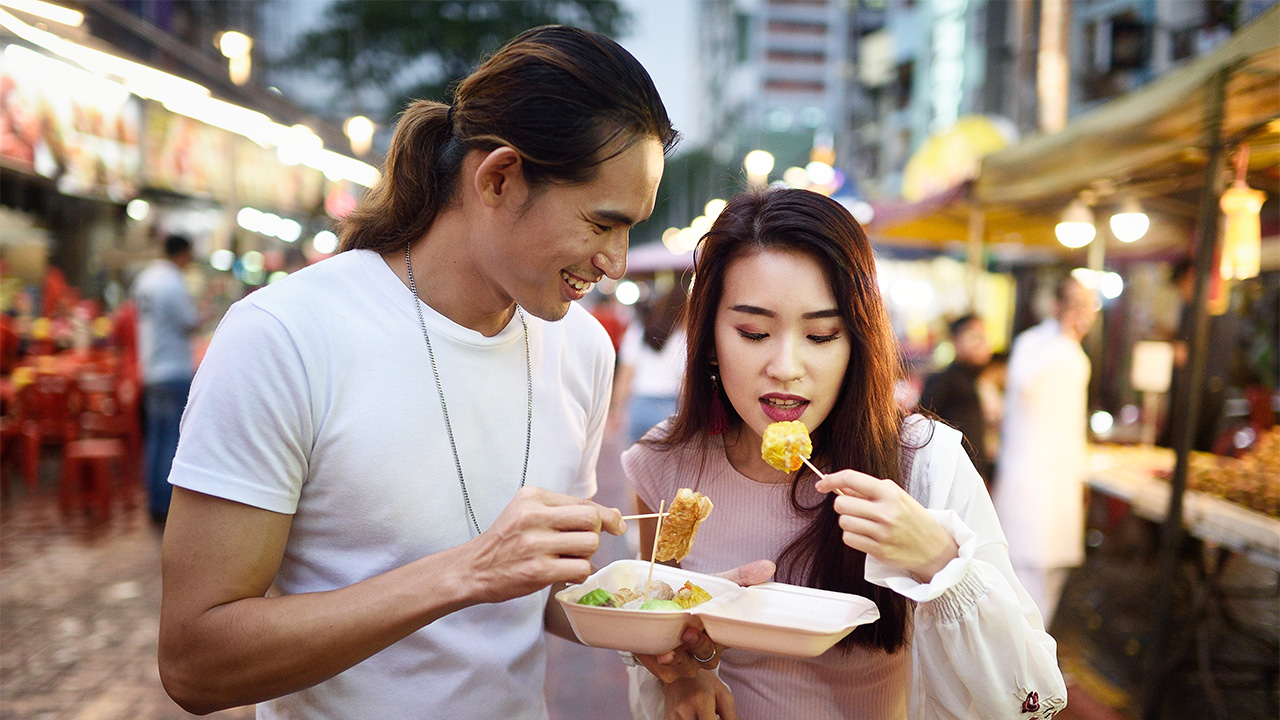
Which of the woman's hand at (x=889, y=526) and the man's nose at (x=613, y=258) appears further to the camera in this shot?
the man's nose at (x=613, y=258)

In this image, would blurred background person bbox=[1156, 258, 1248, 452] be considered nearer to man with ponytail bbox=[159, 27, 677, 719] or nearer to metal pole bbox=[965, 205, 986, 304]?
metal pole bbox=[965, 205, 986, 304]

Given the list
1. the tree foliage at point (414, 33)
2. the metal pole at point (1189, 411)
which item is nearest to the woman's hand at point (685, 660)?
the metal pole at point (1189, 411)

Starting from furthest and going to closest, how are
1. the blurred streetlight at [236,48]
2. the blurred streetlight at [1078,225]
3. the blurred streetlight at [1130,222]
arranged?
the blurred streetlight at [236,48] → the blurred streetlight at [1078,225] → the blurred streetlight at [1130,222]

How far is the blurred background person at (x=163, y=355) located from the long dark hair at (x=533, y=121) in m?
6.79

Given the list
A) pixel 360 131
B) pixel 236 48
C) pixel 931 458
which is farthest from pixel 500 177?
pixel 360 131

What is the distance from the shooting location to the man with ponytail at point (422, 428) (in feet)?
5.23

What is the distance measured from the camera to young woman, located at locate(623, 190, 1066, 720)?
1749 mm

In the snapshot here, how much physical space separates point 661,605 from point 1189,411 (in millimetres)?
4372

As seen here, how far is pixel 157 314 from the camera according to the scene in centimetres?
774

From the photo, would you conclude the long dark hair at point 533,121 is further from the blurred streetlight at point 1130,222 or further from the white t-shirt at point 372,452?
the blurred streetlight at point 1130,222

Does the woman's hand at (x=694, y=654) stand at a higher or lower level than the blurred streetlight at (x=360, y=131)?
lower

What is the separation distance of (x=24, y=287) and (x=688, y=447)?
1623 centimetres

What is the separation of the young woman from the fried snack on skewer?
251mm

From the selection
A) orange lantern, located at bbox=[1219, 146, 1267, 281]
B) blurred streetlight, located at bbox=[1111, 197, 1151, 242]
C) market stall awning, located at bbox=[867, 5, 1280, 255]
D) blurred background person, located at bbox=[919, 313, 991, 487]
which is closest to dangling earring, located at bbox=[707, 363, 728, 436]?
market stall awning, located at bbox=[867, 5, 1280, 255]
